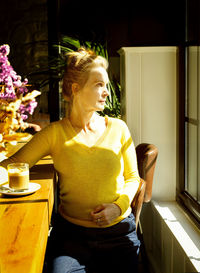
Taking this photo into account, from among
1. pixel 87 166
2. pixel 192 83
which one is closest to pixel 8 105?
pixel 87 166

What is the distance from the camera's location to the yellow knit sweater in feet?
5.45

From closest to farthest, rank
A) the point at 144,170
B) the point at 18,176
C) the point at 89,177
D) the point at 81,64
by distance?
the point at 18,176
the point at 89,177
the point at 81,64
the point at 144,170

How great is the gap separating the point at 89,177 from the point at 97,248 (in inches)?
12.1

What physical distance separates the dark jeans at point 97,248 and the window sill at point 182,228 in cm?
26

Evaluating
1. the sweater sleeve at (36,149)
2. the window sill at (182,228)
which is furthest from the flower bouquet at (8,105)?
the window sill at (182,228)

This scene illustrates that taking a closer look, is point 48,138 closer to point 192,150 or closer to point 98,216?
point 98,216

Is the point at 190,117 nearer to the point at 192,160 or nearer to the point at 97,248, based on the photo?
the point at 192,160

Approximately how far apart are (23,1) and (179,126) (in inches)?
77.5

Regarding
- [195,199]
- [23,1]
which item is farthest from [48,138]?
[23,1]

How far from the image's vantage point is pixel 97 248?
5.16 ft

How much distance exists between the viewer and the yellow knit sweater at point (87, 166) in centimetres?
166

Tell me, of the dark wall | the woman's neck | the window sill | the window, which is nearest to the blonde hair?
the woman's neck

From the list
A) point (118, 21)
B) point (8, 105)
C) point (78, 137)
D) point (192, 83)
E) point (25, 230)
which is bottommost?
point (25, 230)

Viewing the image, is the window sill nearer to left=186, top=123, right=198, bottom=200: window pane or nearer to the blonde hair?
left=186, top=123, right=198, bottom=200: window pane
